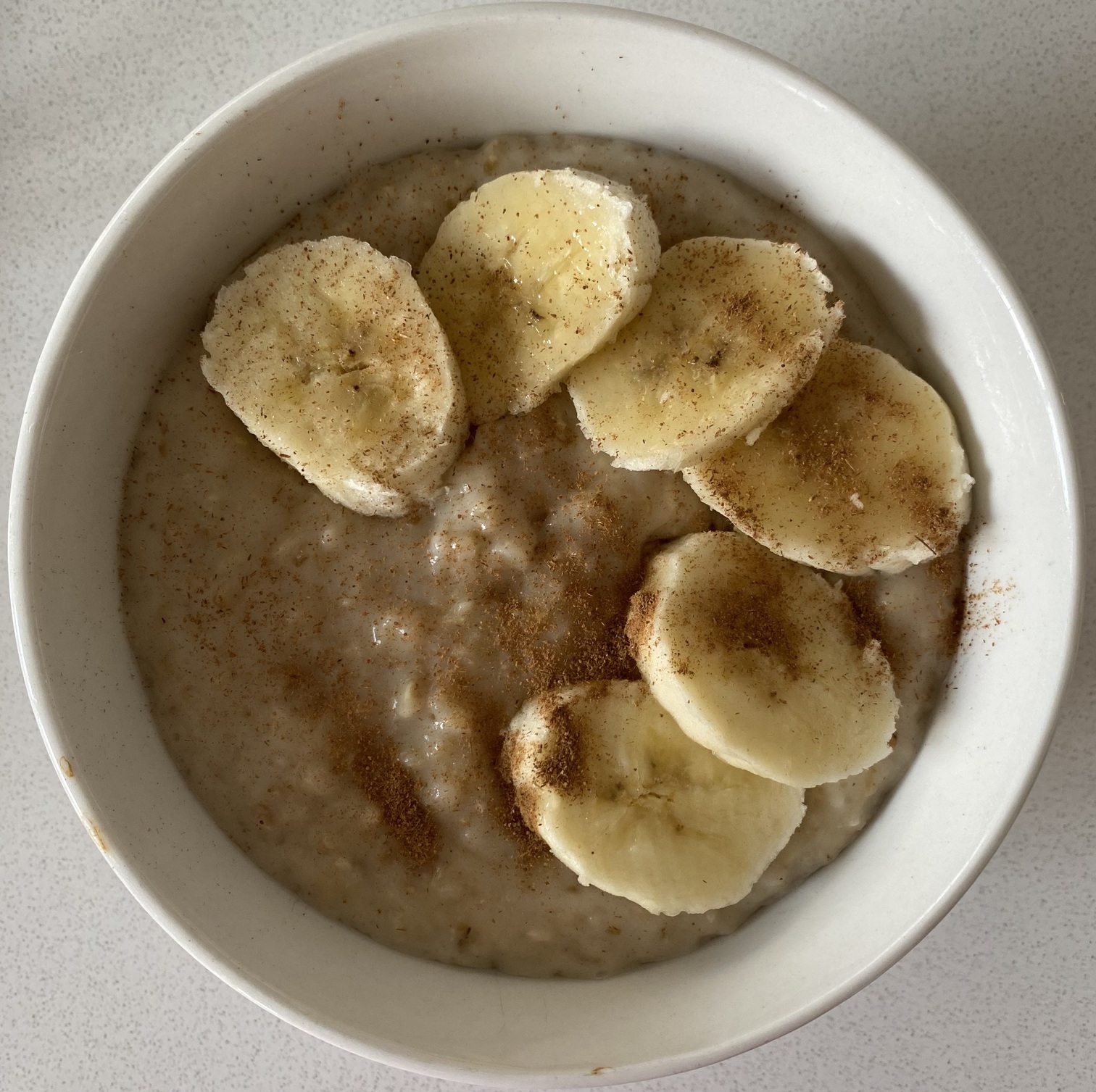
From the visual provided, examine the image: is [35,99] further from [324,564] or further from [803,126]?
[803,126]

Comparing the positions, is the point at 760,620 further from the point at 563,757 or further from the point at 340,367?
the point at 340,367

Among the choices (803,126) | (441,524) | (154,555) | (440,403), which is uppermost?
(803,126)

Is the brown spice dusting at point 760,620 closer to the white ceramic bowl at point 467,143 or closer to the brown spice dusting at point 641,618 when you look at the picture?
the brown spice dusting at point 641,618

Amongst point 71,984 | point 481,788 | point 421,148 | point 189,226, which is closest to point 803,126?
point 421,148

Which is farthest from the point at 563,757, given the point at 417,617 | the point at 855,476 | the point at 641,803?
the point at 855,476

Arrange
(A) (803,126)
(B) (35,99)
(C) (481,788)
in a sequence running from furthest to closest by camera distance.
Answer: (B) (35,99) → (C) (481,788) → (A) (803,126)

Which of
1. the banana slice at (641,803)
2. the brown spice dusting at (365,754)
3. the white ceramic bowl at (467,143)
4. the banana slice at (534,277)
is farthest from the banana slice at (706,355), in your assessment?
the brown spice dusting at (365,754)
